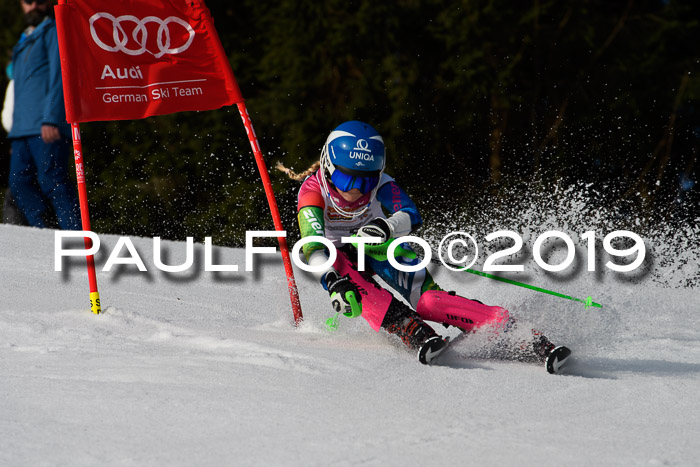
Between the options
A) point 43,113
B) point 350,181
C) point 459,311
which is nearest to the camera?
point 459,311

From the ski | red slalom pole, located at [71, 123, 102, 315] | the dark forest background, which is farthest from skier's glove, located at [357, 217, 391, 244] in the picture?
the dark forest background

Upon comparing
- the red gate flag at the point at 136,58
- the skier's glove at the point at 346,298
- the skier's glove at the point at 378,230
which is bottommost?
the skier's glove at the point at 346,298

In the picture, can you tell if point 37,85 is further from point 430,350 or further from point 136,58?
point 430,350

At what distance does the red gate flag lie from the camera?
4.98m

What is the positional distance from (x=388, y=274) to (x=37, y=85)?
401 centimetres

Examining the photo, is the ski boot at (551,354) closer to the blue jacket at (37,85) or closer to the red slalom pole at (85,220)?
the red slalom pole at (85,220)

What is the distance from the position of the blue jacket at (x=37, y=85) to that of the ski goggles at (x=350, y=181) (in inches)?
131

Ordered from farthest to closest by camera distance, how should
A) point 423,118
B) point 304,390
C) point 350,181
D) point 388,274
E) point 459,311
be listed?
point 423,118 → point 388,274 → point 350,181 → point 459,311 → point 304,390

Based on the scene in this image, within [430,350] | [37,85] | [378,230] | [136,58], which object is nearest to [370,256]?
[378,230]

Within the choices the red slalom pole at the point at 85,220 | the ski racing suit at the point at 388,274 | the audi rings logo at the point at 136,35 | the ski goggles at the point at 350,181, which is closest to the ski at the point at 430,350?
the ski racing suit at the point at 388,274

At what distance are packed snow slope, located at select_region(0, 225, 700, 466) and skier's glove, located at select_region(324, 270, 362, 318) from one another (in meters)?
0.21

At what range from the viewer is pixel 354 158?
15.3ft

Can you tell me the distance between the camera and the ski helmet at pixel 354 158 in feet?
15.3

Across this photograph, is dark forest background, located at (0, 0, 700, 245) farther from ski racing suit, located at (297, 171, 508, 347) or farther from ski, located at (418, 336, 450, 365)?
ski, located at (418, 336, 450, 365)
